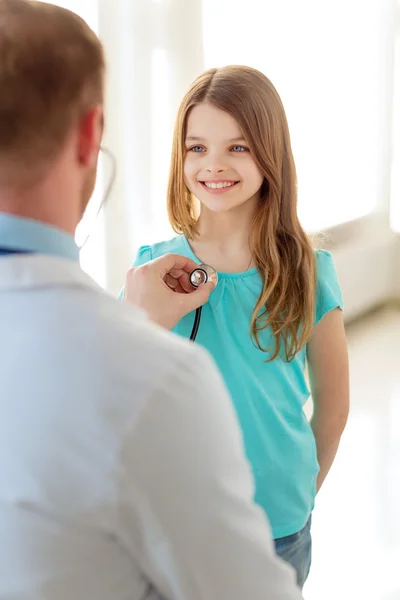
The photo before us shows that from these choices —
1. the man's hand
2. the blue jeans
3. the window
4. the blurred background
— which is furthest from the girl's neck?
the window

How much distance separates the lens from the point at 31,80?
0.64 meters

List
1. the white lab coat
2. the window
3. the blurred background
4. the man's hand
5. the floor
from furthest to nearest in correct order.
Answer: the window < the blurred background < the floor < the man's hand < the white lab coat

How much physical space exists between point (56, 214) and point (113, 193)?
197 centimetres

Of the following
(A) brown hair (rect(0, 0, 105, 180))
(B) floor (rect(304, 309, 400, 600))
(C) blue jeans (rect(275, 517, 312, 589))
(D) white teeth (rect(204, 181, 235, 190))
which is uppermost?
(A) brown hair (rect(0, 0, 105, 180))

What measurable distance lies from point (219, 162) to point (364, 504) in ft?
5.38

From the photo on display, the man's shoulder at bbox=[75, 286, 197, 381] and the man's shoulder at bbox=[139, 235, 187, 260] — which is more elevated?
the man's shoulder at bbox=[75, 286, 197, 381]

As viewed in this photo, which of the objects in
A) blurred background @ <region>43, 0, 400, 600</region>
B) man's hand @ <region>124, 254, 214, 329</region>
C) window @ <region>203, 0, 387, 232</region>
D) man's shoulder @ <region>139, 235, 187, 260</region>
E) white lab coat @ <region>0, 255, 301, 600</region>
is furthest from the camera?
window @ <region>203, 0, 387, 232</region>

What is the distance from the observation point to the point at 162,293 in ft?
4.47

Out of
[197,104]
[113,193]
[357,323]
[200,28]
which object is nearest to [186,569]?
[197,104]

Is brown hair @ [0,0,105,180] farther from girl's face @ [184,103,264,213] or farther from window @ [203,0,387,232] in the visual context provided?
window @ [203,0,387,232]

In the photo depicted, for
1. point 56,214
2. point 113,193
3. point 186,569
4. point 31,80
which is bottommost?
point 113,193

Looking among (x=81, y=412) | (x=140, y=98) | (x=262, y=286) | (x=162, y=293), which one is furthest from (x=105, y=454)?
(x=140, y=98)

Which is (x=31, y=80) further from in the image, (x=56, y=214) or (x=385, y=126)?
(x=385, y=126)

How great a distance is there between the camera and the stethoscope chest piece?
1412mm
